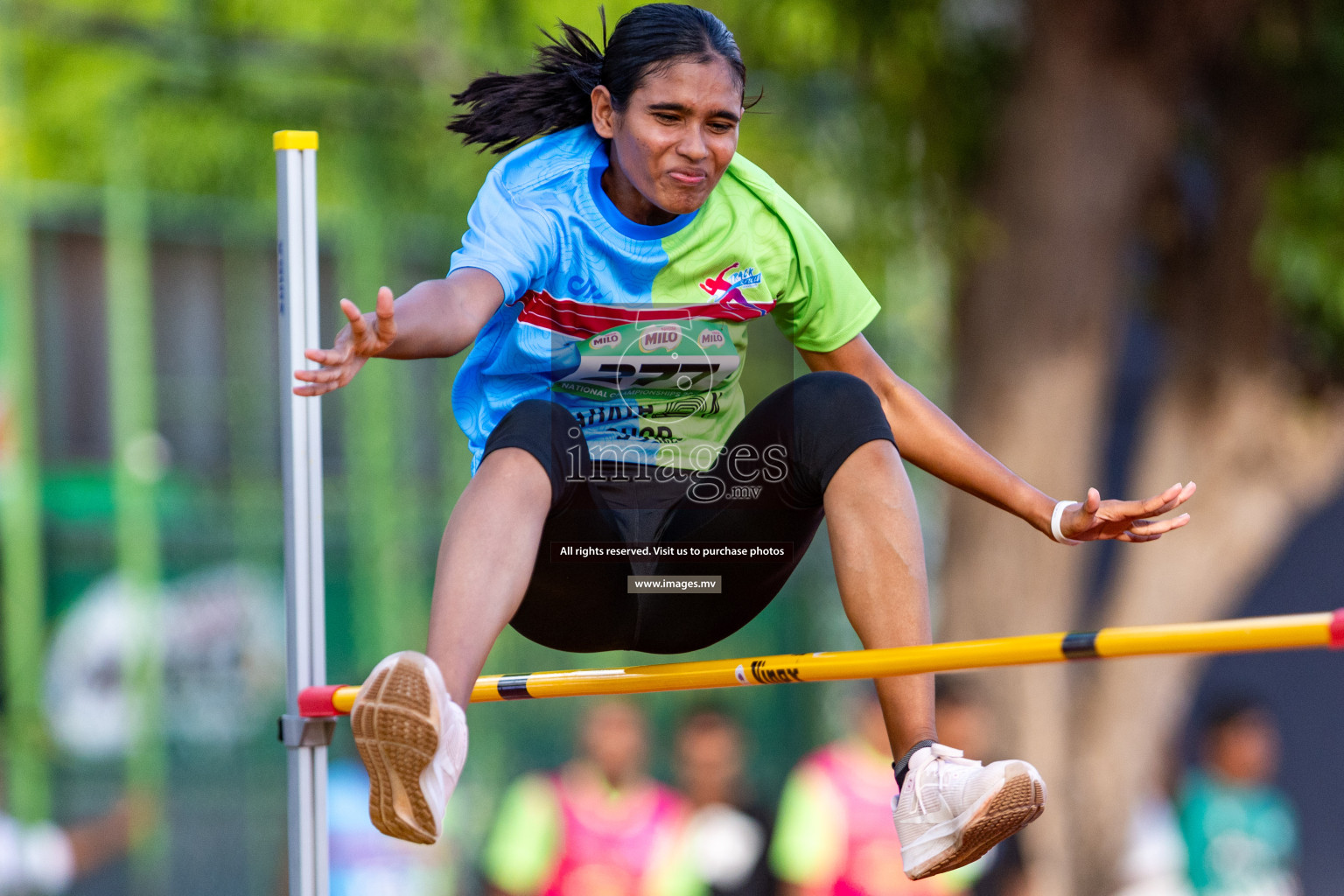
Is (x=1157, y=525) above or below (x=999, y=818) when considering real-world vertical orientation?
above

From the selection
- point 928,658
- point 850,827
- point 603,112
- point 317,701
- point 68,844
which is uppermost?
point 603,112

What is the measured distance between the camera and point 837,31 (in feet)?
19.5

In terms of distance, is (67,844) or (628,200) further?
(67,844)

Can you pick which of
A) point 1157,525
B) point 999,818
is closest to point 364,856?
point 999,818

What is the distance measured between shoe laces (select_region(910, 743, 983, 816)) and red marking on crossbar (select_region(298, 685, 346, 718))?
3.29 ft

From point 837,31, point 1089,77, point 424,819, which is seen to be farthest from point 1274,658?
point 424,819

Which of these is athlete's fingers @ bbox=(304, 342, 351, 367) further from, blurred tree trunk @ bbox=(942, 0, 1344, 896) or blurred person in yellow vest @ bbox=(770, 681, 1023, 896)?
blurred tree trunk @ bbox=(942, 0, 1344, 896)

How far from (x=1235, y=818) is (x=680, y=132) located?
14.7ft

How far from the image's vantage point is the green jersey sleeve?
2.85 meters

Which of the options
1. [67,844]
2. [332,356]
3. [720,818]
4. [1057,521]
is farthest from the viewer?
[67,844]

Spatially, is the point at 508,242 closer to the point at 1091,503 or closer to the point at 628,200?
the point at 628,200

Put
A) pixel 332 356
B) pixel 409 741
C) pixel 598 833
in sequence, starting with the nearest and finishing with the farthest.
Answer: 1. pixel 332 356
2. pixel 409 741
3. pixel 598 833

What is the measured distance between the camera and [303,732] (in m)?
2.97

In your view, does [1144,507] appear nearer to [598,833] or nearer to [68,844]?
[598,833]
